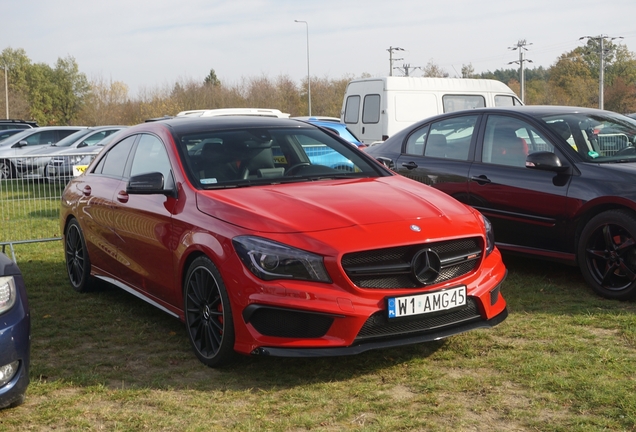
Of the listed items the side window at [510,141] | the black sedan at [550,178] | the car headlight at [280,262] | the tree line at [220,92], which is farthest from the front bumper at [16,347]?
the tree line at [220,92]

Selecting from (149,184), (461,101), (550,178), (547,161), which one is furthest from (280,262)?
(461,101)

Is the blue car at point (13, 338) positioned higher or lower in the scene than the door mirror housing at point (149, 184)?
lower

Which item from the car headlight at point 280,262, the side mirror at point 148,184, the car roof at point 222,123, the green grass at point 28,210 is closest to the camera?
the car headlight at point 280,262

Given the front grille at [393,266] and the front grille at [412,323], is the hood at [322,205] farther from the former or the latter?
the front grille at [412,323]

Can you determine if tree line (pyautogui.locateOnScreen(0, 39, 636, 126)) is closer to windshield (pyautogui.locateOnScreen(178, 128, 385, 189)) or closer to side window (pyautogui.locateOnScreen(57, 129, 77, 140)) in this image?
side window (pyautogui.locateOnScreen(57, 129, 77, 140))

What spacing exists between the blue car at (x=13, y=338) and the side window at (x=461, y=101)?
48.6 feet

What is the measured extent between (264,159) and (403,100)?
12242 mm

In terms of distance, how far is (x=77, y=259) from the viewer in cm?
732

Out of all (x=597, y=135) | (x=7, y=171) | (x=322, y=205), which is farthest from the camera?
(x=7, y=171)

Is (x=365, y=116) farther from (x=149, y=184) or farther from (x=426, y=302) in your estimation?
(x=426, y=302)

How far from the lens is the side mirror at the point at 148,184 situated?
531 cm

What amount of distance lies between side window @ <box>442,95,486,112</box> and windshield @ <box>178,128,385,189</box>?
12364 mm

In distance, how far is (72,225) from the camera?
24.1 feet

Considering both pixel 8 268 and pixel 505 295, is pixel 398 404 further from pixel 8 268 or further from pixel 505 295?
pixel 505 295
